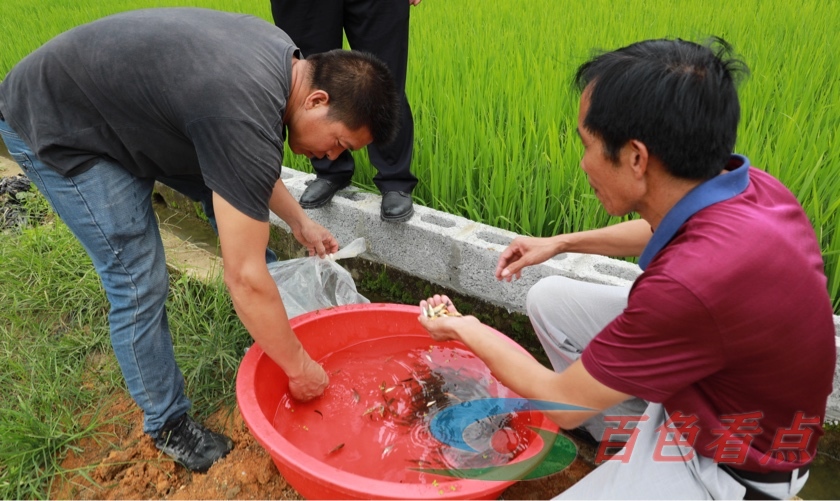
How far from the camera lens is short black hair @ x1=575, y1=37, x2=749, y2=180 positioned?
101 centimetres

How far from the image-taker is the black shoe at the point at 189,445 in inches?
67.4

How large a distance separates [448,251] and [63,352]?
59.2 inches

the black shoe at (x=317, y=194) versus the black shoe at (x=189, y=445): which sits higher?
the black shoe at (x=317, y=194)

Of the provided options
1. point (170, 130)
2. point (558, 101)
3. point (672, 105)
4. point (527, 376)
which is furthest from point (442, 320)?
point (558, 101)

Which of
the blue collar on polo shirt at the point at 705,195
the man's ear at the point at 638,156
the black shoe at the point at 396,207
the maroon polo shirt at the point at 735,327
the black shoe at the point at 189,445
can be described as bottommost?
the black shoe at the point at 189,445

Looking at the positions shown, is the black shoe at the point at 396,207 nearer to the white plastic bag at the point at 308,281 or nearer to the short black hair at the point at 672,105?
the white plastic bag at the point at 308,281

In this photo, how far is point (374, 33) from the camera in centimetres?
236

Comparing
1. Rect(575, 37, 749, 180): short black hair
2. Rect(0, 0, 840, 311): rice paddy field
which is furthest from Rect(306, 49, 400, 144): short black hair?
Rect(0, 0, 840, 311): rice paddy field

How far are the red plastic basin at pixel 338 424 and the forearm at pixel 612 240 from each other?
360mm

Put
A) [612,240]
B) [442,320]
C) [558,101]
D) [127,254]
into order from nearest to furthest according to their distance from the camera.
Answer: [442,320]
[127,254]
[612,240]
[558,101]

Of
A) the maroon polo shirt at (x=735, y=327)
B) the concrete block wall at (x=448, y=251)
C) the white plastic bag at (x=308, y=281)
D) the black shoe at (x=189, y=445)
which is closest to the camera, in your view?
the maroon polo shirt at (x=735, y=327)

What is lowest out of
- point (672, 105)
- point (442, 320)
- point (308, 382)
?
point (308, 382)

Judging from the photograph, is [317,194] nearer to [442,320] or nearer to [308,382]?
[308,382]

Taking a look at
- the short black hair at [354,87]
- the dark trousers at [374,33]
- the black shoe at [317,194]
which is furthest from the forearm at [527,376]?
the black shoe at [317,194]
